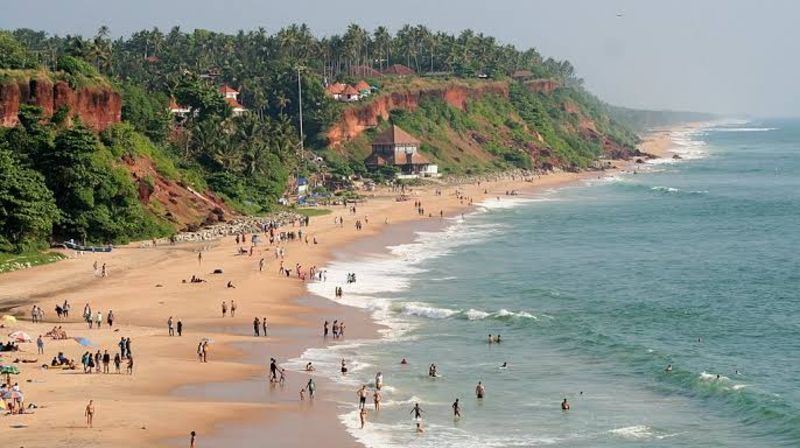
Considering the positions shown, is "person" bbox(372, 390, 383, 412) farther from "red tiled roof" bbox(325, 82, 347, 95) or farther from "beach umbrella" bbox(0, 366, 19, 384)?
"red tiled roof" bbox(325, 82, 347, 95)

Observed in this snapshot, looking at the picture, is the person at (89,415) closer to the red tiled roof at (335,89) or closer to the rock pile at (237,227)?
the rock pile at (237,227)

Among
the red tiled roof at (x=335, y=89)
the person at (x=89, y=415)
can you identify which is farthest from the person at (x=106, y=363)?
the red tiled roof at (x=335, y=89)

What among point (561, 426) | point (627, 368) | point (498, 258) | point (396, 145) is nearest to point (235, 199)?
point (498, 258)

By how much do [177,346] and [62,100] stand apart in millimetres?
35680

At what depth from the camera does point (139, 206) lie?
73.8 meters

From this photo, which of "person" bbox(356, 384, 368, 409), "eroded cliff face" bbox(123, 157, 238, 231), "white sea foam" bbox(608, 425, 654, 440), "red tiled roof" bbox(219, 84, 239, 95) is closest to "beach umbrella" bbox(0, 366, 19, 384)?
"person" bbox(356, 384, 368, 409)

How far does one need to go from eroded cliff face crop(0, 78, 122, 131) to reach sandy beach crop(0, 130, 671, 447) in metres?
12.1

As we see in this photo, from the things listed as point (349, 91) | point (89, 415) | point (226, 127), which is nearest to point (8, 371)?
point (89, 415)

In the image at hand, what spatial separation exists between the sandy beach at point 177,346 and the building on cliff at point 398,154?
151 feet

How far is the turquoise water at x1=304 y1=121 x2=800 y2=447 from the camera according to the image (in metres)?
36.2

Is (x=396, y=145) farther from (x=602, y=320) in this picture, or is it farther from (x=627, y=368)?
(x=627, y=368)

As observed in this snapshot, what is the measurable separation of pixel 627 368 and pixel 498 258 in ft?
99.2

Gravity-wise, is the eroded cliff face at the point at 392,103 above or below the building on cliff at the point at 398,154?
above

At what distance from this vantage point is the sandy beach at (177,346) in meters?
33.6
